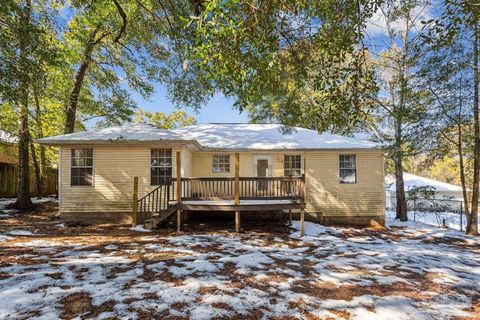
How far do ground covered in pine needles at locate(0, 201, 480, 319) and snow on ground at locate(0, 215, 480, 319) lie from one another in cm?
2

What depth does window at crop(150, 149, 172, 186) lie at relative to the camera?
1045 centimetres

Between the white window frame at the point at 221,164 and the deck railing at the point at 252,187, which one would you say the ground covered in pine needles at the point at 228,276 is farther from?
the white window frame at the point at 221,164

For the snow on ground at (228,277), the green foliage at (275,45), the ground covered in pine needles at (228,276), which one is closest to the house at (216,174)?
the ground covered in pine needles at (228,276)

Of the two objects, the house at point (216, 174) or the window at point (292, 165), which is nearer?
the house at point (216, 174)

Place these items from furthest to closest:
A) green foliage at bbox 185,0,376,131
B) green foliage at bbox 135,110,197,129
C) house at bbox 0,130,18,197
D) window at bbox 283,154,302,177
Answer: green foliage at bbox 135,110,197,129 < house at bbox 0,130,18,197 < window at bbox 283,154,302,177 < green foliage at bbox 185,0,376,131

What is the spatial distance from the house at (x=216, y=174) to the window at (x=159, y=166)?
0.12ft

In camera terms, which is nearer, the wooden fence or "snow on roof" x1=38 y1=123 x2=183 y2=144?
"snow on roof" x1=38 y1=123 x2=183 y2=144

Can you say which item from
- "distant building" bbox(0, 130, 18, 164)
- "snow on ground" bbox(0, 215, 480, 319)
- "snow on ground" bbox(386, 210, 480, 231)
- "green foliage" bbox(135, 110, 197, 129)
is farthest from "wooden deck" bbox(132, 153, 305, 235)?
"green foliage" bbox(135, 110, 197, 129)

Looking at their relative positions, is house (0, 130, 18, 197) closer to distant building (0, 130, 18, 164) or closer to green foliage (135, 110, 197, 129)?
distant building (0, 130, 18, 164)

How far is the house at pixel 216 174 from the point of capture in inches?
368

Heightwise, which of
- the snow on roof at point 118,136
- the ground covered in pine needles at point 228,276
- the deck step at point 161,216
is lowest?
the ground covered in pine needles at point 228,276

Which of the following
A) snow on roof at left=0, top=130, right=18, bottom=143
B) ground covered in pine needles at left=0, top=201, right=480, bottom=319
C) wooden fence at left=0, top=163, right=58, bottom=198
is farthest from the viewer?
wooden fence at left=0, top=163, right=58, bottom=198

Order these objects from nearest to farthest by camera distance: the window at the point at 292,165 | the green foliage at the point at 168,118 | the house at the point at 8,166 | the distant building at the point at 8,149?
the window at the point at 292,165 → the distant building at the point at 8,149 → the house at the point at 8,166 → the green foliage at the point at 168,118

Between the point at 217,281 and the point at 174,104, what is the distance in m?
8.79
